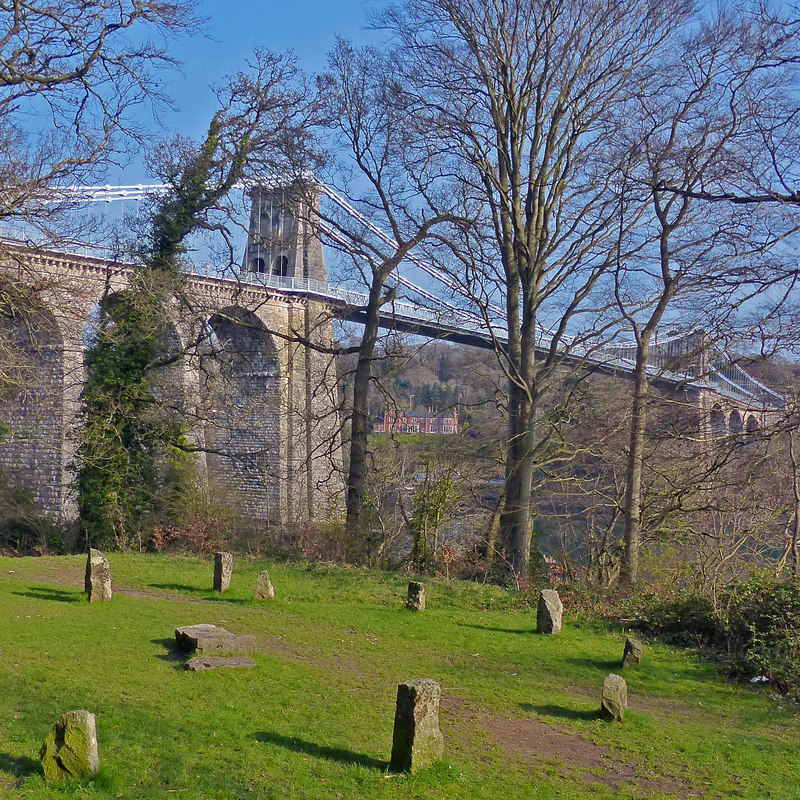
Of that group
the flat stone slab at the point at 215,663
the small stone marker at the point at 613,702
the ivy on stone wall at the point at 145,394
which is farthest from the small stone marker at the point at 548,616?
the ivy on stone wall at the point at 145,394

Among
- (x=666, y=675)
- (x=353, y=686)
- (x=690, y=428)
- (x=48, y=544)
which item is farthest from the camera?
(x=48, y=544)

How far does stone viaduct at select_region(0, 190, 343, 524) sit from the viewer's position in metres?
10.2

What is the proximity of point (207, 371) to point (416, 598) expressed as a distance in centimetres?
789

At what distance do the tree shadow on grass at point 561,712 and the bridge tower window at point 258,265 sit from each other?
13679mm

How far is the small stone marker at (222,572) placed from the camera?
9.59 m

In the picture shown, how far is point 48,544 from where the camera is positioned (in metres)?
15.4

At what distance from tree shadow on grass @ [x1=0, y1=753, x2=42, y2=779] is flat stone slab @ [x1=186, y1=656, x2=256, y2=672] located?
1.95m

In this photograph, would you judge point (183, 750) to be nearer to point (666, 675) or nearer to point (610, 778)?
point (610, 778)

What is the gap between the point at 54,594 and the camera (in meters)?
8.80

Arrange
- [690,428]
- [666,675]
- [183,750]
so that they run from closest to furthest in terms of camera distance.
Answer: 1. [183,750]
2. [666,675]
3. [690,428]

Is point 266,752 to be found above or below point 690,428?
below

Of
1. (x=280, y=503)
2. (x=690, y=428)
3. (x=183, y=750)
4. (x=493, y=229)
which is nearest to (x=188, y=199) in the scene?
(x=493, y=229)

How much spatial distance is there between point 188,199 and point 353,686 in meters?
11.9

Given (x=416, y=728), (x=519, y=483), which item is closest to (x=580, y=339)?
(x=519, y=483)
